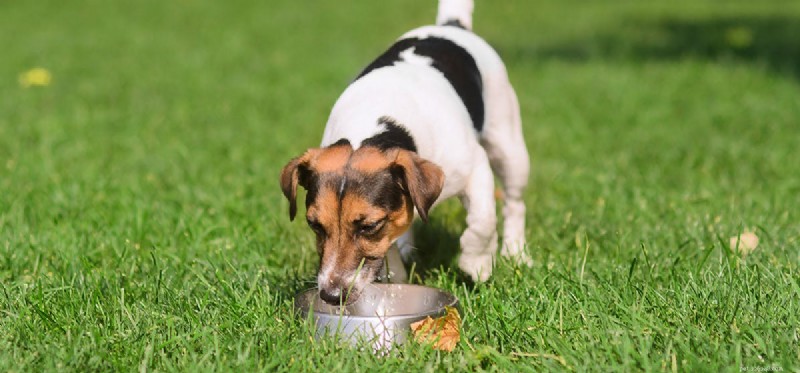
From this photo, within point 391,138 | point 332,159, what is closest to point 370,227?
point 332,159

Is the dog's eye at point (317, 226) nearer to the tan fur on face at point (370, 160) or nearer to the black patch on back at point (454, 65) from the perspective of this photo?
the tan fur on face at point (370, 160)

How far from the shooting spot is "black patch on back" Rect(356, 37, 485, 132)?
494 cm

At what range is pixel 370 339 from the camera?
3660 millimetres

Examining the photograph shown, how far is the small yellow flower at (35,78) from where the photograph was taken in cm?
1025

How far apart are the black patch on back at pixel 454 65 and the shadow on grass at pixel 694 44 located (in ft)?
21.1

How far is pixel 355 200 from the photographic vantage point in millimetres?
3881

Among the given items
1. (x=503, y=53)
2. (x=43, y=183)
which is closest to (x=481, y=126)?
(x=43, y=183)

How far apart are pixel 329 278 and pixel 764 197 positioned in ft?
10.8

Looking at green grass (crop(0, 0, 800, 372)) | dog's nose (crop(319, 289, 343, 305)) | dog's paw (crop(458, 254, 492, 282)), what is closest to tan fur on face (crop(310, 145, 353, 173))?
dog's nose (crop(319, 289, 343, 305))

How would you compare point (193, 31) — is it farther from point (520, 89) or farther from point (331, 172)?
point (331, 172)

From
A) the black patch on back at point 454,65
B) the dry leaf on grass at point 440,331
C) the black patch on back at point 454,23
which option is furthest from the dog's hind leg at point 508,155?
the dry leaf on grass at point 440,331

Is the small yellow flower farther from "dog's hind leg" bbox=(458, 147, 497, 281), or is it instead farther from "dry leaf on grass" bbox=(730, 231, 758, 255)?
"dry leaf on grass" bbox=(730, 231, 758, 255)

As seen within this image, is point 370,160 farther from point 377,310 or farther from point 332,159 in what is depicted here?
point 377,310

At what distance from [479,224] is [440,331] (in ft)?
3.27
